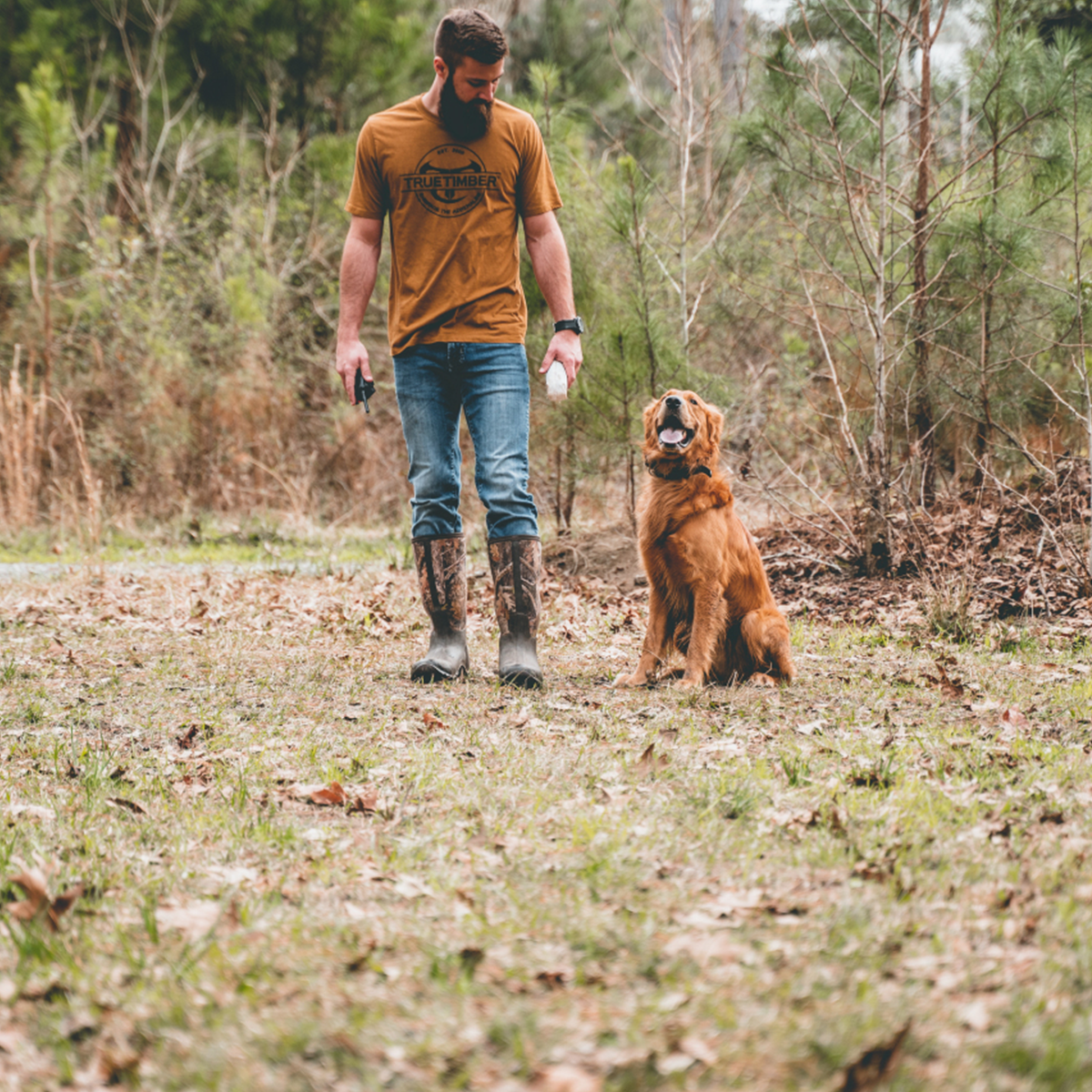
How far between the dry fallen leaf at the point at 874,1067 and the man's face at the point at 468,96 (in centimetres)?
348

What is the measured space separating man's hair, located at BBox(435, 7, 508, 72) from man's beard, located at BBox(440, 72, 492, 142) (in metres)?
0.10

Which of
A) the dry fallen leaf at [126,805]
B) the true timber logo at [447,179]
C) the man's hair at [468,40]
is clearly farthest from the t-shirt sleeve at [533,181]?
the dry fallen leaf at [126,805]

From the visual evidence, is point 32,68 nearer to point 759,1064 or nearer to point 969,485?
point 969,485

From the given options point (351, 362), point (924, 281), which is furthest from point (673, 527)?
point (924, 281)

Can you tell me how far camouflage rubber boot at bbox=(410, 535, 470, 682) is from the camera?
179 inches

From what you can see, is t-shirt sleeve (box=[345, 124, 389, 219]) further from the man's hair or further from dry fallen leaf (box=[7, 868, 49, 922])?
dry fallen leaf (box=[7, 868, 49, 922])

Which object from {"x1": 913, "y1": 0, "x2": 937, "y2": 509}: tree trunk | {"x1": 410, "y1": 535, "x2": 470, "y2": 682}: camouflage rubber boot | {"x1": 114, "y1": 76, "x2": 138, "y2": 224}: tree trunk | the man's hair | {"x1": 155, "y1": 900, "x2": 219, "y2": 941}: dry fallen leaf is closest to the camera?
{"x1": 155, "y1": 900, "x2": 219, "y2": 941}: dry fallen leaf

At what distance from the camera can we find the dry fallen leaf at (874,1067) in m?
1.54

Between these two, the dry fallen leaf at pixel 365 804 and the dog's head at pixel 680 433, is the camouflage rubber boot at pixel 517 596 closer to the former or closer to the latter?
the dog's head at pixel 680 433

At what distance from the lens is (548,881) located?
7.81 ft

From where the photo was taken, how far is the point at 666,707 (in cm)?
415

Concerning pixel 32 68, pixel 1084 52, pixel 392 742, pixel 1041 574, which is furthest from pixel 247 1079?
pixel 32 68

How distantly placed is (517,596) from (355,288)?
4.60 feet

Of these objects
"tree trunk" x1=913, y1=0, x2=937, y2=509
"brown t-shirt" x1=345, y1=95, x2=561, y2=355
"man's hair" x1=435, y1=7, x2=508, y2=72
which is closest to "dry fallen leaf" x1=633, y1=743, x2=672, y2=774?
"brown t-shirt" x1=345, y1=95, x2=561, y2=355
